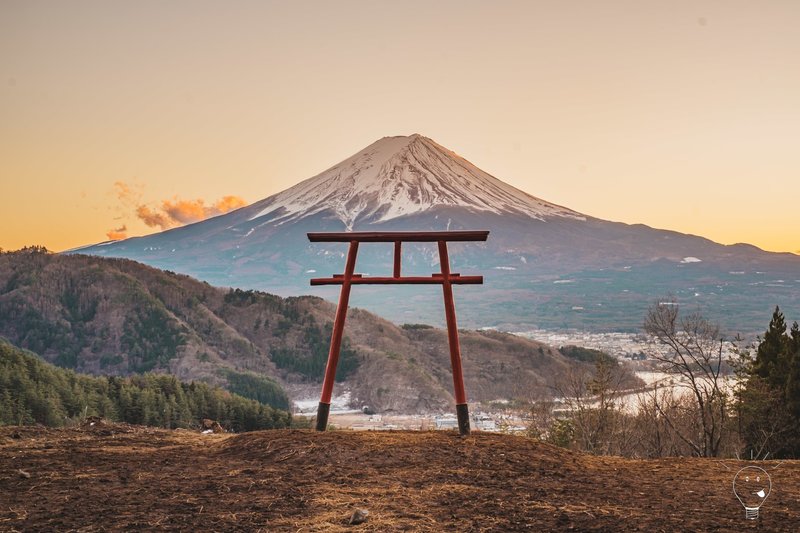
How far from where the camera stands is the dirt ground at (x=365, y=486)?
5.96 metres

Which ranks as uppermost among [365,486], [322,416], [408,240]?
[408,240]

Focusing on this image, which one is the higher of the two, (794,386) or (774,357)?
(774,357)

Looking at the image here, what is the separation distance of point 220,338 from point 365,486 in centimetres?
10930

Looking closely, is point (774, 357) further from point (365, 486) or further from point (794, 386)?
point (365, 486)

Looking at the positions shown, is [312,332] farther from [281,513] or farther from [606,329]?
[281,513]

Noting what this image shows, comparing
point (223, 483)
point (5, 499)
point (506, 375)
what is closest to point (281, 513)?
point (223, 483)

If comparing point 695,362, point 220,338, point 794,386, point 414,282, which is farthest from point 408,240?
point 220,338

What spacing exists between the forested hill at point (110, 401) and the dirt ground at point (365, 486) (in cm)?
1815

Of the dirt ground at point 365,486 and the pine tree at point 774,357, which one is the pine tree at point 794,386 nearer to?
the pine tree at point 774,357

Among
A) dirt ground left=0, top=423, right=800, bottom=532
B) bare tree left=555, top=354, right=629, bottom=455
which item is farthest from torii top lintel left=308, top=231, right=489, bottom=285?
bare tree left=555, top=354, right=629, bottom=455

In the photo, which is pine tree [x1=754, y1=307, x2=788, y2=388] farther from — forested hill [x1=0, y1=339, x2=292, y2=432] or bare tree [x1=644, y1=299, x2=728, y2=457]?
forested hill [x1=0, y1=339, x2=292, y2=432]

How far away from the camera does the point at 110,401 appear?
113 feet

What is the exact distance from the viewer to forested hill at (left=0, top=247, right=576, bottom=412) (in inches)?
4139

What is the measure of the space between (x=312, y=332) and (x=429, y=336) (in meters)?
18.9
